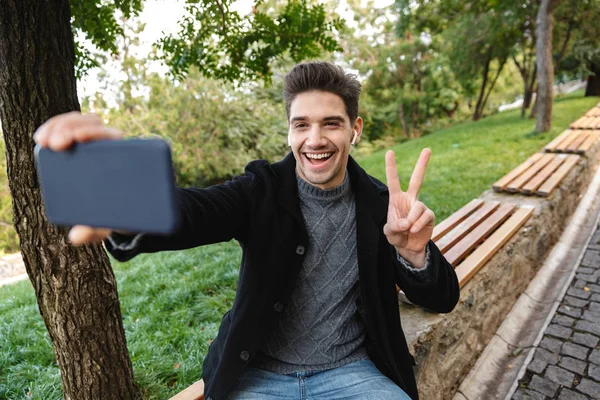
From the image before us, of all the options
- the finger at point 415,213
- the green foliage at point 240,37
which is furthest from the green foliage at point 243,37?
the finger at point 415,213

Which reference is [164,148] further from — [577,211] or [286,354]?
[577,211]

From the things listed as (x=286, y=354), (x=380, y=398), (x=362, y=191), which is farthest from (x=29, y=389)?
(x=362, y=191)

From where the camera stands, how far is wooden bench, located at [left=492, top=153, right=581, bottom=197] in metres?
4.43

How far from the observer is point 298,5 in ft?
8.62

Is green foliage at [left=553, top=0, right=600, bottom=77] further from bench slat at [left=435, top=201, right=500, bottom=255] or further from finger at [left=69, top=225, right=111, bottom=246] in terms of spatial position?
finger at [left=69, top=225, right=111, bottom=246]

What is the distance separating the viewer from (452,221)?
3.59 m

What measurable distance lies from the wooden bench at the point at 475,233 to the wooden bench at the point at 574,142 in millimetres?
3040

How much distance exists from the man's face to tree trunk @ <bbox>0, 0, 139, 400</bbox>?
0.96m

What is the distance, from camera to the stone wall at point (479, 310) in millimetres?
2252

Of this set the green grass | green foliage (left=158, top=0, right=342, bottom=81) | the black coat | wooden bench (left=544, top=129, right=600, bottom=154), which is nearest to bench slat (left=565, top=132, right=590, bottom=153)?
wooden bench (left=544, top=129, right=600, bottom=154)

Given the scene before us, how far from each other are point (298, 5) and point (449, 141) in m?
8.63

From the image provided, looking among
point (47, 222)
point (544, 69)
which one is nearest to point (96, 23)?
point (47, 222)

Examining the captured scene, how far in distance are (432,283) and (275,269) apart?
649 millimetres

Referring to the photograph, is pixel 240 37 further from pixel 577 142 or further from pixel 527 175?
pixel 577 142
